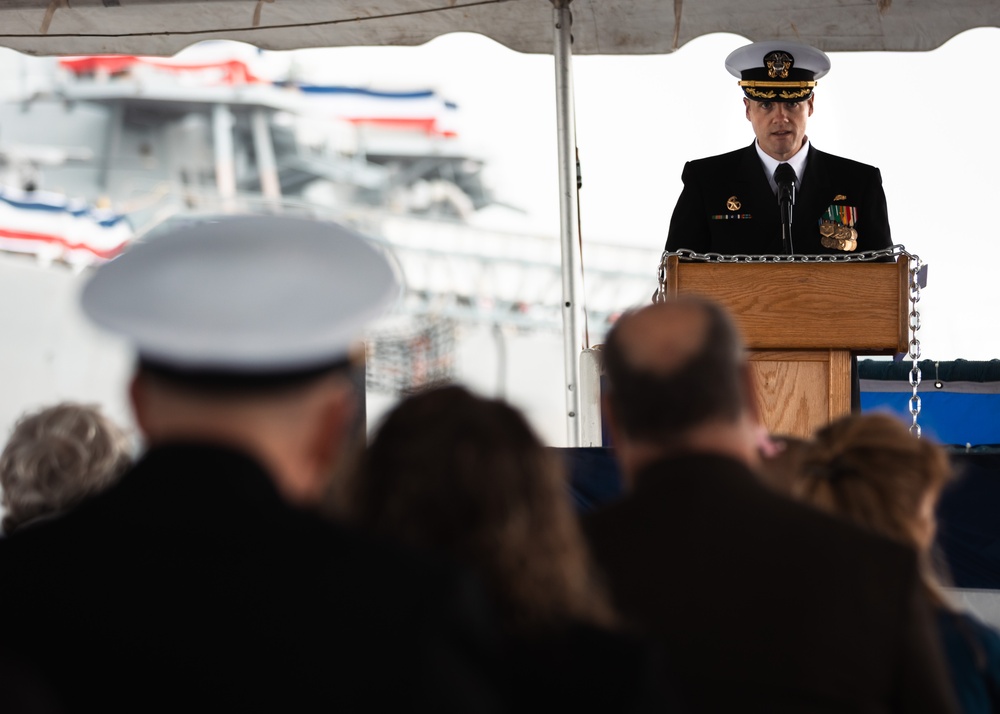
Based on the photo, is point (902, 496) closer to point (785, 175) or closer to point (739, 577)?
point (739, 577)

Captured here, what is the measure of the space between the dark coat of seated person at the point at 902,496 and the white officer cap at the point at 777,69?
2650mm

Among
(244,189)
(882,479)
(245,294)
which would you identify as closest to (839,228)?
(882,479)

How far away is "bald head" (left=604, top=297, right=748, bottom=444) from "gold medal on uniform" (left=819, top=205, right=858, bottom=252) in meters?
2.56

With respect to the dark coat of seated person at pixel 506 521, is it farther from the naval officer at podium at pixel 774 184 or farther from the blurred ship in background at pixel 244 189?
the blurred ship in background at pixel 244 189

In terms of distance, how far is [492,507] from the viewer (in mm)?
965

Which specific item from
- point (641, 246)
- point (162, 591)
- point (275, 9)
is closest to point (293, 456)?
A: point (162, 591)

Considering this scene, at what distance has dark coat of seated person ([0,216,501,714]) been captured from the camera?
2.54ft

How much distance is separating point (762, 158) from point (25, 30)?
2.75 m

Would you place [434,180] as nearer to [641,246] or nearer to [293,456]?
[641,246]

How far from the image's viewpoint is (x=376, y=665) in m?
0.77

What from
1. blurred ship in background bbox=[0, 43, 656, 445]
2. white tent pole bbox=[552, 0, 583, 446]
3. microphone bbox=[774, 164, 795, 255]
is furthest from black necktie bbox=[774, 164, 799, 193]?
blurred ship in background bbox=[0, 43, 656, 445]

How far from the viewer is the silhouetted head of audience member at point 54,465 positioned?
6.36 ft

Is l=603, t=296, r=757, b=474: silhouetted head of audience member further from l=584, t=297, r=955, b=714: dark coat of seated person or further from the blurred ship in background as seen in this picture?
the blurred ship in background

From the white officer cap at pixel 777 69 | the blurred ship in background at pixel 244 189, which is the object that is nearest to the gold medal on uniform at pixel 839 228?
the white officer cap at pixel 777 69
